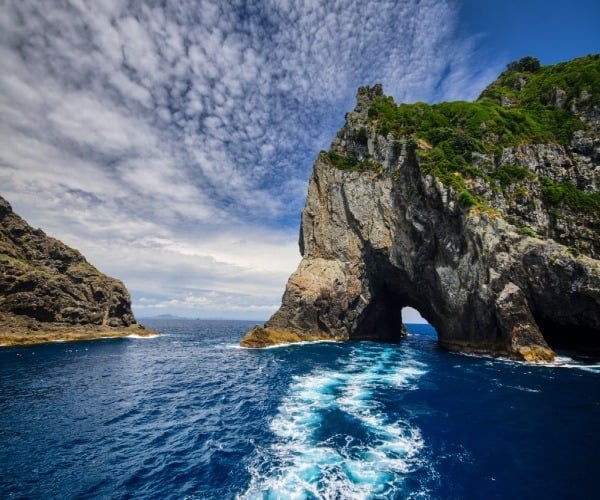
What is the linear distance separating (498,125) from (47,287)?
97159 millimetres

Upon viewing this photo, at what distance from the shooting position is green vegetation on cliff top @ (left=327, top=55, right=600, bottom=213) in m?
48.9

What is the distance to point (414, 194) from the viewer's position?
55125mm

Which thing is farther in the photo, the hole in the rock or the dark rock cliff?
the dark rock cliff

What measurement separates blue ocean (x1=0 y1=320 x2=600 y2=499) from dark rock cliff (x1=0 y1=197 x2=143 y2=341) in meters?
36.1

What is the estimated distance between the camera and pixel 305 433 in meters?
18.8

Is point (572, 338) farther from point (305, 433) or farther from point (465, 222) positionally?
point (305, 433)

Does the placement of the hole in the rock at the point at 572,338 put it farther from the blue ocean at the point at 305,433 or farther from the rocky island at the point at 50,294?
the rocky island at the point at 50,294

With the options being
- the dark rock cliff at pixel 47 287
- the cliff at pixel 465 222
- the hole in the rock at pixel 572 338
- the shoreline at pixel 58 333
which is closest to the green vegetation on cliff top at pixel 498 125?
the cliff at pixel 465 222

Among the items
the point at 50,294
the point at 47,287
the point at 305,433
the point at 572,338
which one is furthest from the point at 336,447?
the point at 47,287

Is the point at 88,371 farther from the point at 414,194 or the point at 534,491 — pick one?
the point at 414,194

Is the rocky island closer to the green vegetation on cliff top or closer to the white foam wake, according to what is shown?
the white foam wake

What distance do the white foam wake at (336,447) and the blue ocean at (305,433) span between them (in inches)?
3.5

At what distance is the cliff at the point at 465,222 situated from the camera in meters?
39.8

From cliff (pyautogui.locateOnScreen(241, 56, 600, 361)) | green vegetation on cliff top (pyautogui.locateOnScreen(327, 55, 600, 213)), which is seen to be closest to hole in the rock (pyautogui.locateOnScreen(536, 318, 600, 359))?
cliff (pyautogui.locateOnScreen(241, 56, 600, 361))
